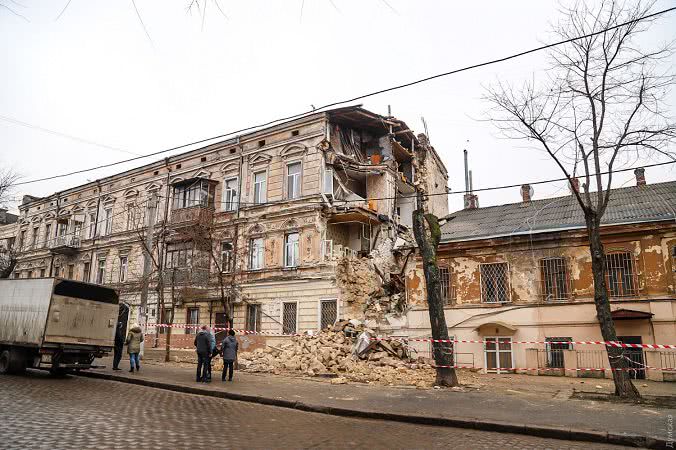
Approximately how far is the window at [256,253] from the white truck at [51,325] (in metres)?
11.7

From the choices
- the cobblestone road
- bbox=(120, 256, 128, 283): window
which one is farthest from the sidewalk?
bbox=(120, 256, 128, 283): window

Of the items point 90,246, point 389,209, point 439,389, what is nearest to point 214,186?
point 389,209

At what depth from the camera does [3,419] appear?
7.87 m

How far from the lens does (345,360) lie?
18.4 metres

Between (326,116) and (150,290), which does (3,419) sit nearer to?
(326,116)

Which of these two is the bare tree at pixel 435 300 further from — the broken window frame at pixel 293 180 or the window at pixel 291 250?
the broken window frame at pixel 293 180

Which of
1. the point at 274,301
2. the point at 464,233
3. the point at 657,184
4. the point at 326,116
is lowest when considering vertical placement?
the point at 274,301

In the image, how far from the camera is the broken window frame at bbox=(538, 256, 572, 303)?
20.3 meters

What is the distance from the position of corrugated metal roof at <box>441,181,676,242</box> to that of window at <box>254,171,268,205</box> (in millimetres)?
10482

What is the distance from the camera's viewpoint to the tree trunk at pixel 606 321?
41.3 feet

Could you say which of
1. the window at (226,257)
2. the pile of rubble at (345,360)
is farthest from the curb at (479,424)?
the window at (226,257)

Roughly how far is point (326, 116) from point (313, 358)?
524 inches

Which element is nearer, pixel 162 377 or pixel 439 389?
pixel 439 389

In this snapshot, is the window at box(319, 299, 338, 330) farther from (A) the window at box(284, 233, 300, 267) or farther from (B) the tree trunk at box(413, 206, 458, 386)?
(B) the tree trunk at box(413, 206, 458, 386)
